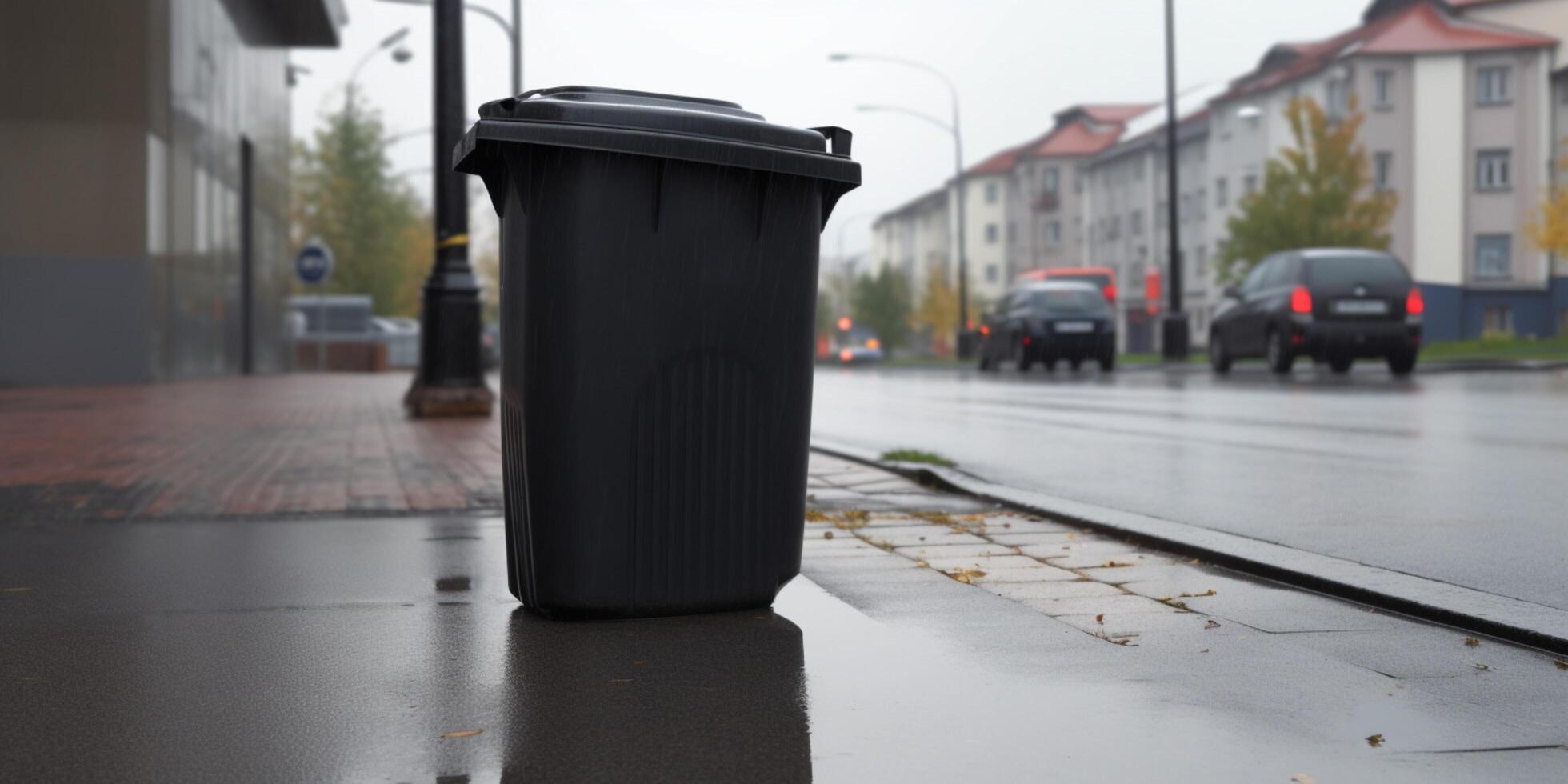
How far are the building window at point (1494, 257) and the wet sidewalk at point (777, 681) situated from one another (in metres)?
63.3

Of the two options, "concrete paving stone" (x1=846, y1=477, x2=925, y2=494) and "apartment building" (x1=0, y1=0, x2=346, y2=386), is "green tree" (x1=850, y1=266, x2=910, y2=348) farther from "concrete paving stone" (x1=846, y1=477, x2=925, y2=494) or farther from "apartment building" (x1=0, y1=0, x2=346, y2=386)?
"concrete paving stone" (x1=846, y1=477, x2=925, y2=494)

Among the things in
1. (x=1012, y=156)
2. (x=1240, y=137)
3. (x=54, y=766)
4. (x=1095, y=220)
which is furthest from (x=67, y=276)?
(x=1012, y=156)

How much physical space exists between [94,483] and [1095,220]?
87.1m

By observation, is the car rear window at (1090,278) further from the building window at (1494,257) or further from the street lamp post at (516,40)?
the street lamp post at (516,40)

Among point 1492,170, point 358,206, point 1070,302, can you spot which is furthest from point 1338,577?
point 1492,170

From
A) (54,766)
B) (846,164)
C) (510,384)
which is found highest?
(846,164)

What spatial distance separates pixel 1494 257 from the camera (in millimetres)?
63375

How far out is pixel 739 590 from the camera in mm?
4484

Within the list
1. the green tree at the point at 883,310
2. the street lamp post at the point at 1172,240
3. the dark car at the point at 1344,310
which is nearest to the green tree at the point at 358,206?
the street lamp post at the point at 1172,240

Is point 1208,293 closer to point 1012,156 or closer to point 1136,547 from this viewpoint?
point 1012,156

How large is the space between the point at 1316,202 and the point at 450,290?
3809 centimetres

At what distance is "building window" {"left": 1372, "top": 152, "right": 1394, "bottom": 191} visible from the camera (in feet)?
212

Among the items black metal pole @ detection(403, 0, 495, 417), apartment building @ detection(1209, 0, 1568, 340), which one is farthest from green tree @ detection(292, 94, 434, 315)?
black metal pole @ detection(403, 0, 495, 417)

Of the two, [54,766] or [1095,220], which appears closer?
[54,766]
